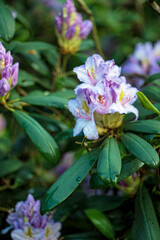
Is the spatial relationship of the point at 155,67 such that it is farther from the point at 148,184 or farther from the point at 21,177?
the point at 21,177

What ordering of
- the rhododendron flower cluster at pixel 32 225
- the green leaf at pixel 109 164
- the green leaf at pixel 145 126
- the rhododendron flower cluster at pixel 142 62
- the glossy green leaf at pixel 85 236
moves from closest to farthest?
the green leaf at pixel 109 164
the green leaf at pixel 145 126
the rhododendron flower cluster at pixel 32 225
the glossy green leaf at pixel 85 236
the rhododendron flower cluster at pixel 142 62

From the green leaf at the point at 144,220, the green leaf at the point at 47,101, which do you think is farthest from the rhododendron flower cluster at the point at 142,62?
the green leaf at the point at 144,220

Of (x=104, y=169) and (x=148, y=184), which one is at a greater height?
(x=104, y=169)

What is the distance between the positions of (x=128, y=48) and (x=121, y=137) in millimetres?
2066

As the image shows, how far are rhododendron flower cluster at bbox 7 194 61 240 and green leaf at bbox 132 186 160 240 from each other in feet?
1.05

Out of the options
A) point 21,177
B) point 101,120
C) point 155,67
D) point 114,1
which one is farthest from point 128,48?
point 101,120

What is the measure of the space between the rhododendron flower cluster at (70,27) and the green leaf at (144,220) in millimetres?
843

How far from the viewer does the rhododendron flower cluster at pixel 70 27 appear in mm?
1572

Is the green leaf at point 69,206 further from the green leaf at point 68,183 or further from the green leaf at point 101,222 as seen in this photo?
the green leaf at point 68,183

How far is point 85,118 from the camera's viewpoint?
3.43 feet

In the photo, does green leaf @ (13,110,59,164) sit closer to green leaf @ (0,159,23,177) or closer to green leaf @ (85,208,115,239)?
green leaf @ (85,208,115,239)

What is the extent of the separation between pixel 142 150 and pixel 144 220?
0.31 m

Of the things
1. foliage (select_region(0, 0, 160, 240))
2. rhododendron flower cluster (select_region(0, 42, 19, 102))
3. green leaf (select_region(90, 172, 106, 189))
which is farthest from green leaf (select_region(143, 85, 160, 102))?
rhododendron flower cluster (select_region(0, 42, 19, 102))

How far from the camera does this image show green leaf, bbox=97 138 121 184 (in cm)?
91
